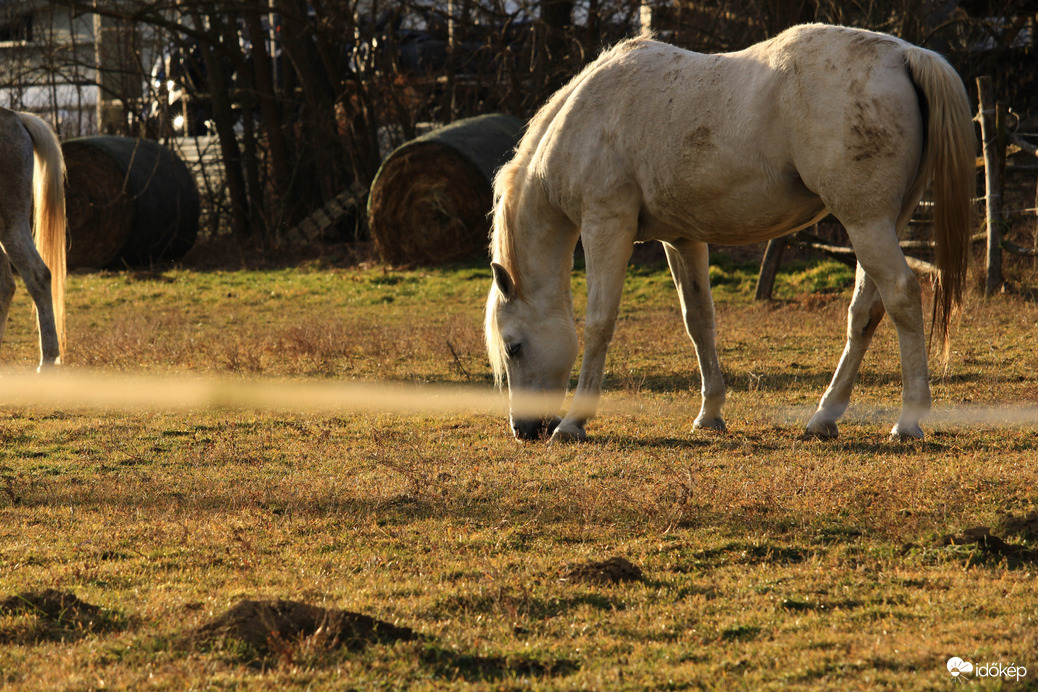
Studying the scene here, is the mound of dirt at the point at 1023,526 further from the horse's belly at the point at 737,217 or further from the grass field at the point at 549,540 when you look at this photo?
the horse's belly at the point at 737,217

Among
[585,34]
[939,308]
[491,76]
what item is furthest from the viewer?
[491,76]

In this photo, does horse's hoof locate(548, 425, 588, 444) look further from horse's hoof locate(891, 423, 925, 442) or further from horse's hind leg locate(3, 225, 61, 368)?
horse's hind leg locate(3, 225, 61, 368)

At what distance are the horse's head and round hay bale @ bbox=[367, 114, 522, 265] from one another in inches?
333

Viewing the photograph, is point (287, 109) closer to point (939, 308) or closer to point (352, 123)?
point (352, 123)

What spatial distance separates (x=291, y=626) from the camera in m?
2.80

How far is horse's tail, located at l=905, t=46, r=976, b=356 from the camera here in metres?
4.62

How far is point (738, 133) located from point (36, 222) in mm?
Result: 5955

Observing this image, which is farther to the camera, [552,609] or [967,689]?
[552,609]

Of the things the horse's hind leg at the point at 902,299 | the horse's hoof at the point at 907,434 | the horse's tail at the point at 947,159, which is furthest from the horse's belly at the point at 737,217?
the horse's hoof at the point at 907,434

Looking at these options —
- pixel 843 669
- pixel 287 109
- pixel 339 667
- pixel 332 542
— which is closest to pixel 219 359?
pixel 332 542

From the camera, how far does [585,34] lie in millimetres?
16312

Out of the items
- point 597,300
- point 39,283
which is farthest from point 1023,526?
point 39,283

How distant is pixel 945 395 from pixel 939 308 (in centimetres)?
98

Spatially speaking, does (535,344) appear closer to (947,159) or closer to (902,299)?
(902,299)
